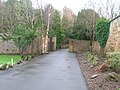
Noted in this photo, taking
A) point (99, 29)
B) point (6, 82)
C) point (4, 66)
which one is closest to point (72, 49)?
point (99, 29)

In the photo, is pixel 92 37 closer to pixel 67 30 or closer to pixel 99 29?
pixel 99 29

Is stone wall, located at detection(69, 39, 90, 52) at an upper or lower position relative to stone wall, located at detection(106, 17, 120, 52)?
lower

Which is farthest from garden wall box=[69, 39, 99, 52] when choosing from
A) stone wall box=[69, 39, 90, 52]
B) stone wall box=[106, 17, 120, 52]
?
stone wall box=[106, 17, 120, 52]

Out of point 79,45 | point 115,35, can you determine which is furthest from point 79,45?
point 115,35

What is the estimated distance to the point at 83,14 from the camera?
36.9 metres

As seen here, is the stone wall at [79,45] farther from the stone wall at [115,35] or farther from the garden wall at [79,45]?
the stone wall at [115,35]

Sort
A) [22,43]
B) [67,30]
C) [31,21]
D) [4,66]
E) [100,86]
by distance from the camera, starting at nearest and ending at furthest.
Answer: [100,86]
[4,66]
[22,43]
[31,21]
[67,30]

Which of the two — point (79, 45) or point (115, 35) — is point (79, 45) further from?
point (115, 35)

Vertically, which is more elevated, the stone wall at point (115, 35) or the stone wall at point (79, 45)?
the stone wall at point (115, 35)

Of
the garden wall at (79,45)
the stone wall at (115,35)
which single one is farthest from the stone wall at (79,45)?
the stone wall at (115,35)

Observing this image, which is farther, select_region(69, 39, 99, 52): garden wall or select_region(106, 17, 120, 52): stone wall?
select_region(69, 39, 99, 52): garden wall

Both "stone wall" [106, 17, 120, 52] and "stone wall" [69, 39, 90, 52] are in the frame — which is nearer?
"stone wall" [106, 17, 120, 52]

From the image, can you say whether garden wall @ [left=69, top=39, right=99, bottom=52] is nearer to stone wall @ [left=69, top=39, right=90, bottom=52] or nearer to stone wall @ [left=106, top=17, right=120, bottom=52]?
stone wall @ [left=69, top=39, right=90, bottom=52]

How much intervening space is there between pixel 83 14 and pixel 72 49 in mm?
6255
